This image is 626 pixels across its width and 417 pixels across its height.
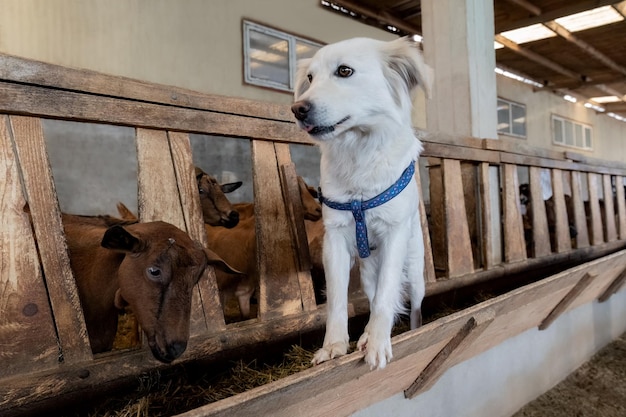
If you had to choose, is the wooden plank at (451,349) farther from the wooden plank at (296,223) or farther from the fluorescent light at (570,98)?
the fluorescent light at (570,98)

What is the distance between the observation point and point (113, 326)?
5.37 feet

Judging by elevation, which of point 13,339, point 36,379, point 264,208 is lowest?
point 36,379

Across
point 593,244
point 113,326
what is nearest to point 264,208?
point 113,326

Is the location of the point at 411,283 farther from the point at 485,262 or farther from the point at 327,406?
the point at 485,262

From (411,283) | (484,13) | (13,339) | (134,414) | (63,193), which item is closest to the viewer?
(13,339)

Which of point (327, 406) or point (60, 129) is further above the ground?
point (60, 129)

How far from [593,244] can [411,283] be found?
3.24 metres

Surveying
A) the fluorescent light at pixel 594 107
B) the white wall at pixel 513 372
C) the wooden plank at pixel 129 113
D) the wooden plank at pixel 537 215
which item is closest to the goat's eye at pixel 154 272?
the wooden plank at pixel 129 113

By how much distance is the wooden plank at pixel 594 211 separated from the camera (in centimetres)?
434

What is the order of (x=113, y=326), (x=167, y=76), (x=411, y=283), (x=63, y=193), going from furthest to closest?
(x=167, y=76) → (x=63, y=193) → (x=411, y=283) → (x=113, y=326)

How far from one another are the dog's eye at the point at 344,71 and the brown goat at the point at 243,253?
117 centimetres

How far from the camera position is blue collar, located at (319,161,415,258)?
5.25 ft

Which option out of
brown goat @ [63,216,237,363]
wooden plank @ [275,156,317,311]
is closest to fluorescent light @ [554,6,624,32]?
wooden plank @ [275,156,317,311]

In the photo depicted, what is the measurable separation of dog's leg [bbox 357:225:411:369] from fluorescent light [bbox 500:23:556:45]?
7.10 meters
